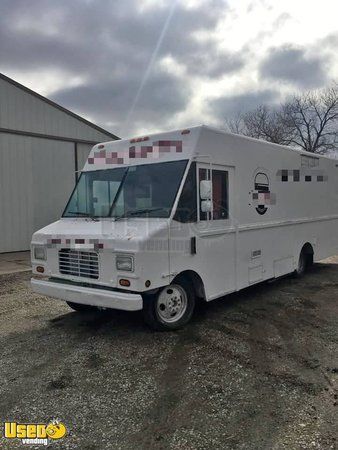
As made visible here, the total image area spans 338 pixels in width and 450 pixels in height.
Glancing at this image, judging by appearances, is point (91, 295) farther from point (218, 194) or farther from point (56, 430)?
point (218, 194)

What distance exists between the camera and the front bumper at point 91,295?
452 centimetres

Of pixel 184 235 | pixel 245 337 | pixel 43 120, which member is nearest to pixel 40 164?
pixel 43 120

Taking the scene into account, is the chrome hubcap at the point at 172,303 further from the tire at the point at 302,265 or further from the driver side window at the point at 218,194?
the tire at the point at 302,265

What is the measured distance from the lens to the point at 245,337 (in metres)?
5.03

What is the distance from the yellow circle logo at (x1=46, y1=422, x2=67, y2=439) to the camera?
3.05 m

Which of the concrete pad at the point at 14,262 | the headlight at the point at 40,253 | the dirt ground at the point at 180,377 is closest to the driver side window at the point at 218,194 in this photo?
the dirt ground at the point at 180,377

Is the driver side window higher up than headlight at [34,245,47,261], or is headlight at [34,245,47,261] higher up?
the driver side window

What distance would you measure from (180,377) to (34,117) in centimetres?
1163

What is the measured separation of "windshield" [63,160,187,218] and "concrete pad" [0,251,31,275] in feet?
16.0

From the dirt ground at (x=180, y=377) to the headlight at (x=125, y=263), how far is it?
0.99 m

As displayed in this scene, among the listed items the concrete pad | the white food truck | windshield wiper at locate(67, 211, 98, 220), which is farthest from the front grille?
the concrete pad

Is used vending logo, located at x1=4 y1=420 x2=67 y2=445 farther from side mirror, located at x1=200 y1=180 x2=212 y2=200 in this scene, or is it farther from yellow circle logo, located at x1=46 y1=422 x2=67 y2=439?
side mirror, located at x1=200 y1=180 x2=212 y2=200

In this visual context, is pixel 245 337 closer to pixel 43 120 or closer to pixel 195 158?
pixel 195 158

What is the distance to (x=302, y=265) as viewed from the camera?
863cm
